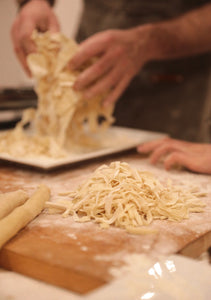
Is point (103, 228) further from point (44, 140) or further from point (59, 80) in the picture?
point (59, 80)

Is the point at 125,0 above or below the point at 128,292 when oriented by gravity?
above

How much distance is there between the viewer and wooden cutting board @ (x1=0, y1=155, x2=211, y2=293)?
0.84m

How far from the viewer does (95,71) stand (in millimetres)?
1866

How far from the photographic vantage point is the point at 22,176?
5.17 feet

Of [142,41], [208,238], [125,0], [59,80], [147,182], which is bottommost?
[208,238]

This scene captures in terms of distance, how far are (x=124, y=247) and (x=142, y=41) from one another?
1.48 meters

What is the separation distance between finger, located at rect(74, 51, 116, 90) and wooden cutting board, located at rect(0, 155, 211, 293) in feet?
2.94

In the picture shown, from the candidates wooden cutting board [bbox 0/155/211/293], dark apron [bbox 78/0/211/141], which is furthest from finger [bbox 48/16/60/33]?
wooden cutting board [bbox 0/155/211/293]

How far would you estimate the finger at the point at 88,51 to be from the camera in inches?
72.4

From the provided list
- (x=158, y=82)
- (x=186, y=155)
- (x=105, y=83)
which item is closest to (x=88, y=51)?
(x=105, y=83)

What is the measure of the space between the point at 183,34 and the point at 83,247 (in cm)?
182

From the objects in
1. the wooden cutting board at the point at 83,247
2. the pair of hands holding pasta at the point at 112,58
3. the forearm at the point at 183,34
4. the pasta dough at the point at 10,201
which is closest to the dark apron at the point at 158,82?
the forearm at the point at 183,34

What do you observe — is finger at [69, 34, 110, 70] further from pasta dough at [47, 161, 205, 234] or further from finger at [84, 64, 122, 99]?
pasta dough at [47, 161, 205, 234]

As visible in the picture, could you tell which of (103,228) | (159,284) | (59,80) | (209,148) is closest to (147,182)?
(103,228)
